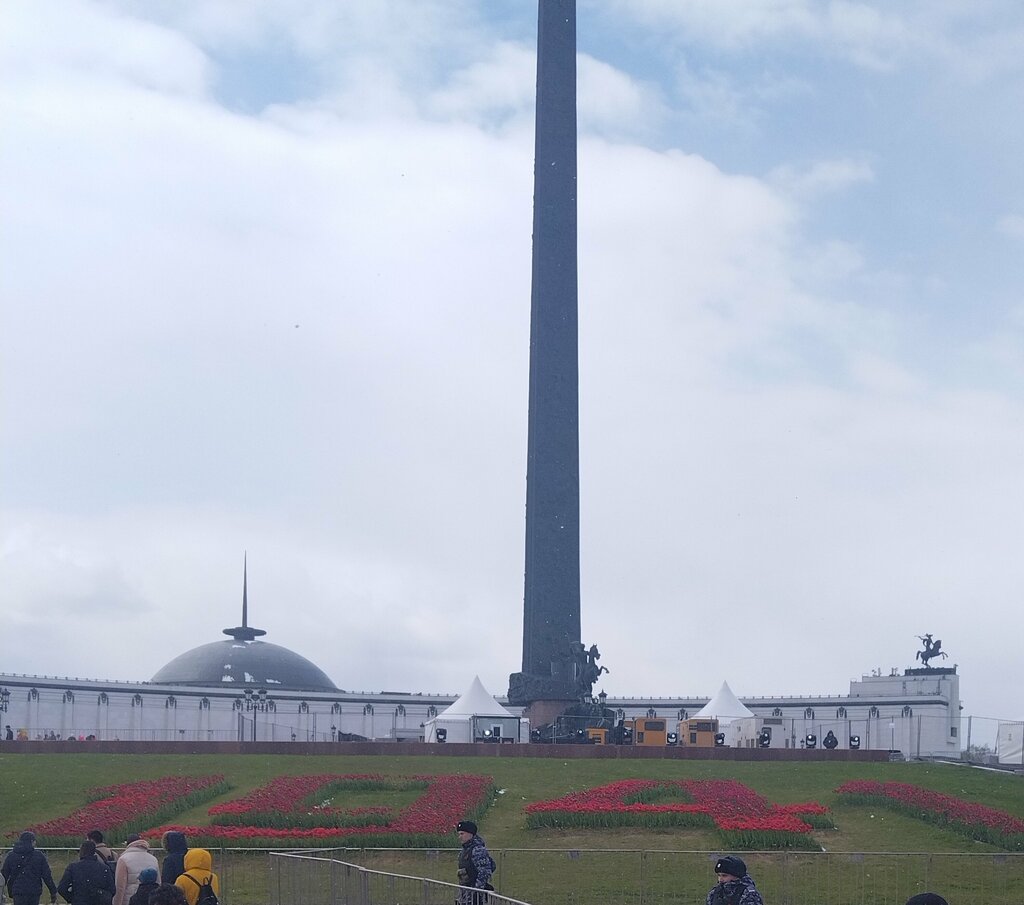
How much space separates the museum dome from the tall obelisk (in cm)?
3127

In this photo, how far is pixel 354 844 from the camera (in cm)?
2438

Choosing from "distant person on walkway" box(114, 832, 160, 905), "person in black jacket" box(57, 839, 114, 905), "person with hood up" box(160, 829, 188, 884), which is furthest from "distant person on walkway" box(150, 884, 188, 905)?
"person in black jacket" box(57, 839, 114, 905)

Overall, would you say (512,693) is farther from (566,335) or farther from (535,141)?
(535,141)

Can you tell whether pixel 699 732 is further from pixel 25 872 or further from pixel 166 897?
pixel 166 897

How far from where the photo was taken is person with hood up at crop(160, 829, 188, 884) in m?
13.1

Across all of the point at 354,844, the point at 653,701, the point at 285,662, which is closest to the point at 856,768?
the point at 354,844

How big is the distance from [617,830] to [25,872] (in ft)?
40.7

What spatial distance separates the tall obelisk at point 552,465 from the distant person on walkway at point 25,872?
121 feet

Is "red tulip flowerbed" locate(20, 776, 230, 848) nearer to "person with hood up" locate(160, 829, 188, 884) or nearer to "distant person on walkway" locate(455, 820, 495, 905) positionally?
"distant person on walkway" locate(455, 820, 495, 905)

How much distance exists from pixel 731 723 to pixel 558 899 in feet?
105

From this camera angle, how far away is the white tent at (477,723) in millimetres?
47750

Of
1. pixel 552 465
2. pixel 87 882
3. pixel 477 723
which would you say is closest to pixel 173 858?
pixel 87 882

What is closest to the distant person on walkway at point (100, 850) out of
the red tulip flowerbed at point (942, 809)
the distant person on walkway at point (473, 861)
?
the distant person on walkway at point (473, 861)

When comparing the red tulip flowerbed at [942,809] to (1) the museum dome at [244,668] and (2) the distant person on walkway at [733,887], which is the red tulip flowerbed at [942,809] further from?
(1) the museum dome at [244,668]
